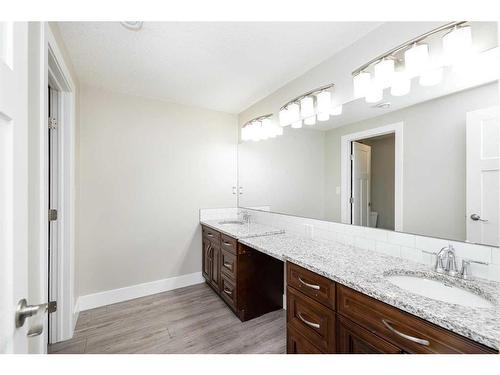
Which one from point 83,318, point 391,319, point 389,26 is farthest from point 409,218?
point 83,318

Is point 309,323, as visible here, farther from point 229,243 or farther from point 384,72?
point 384,72

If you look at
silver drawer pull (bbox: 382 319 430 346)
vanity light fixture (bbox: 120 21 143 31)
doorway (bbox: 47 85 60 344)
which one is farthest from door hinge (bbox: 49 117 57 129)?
silver drawer pull (bbox: 382 319 430 346)

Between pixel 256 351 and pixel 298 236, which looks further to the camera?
pixel 298 236

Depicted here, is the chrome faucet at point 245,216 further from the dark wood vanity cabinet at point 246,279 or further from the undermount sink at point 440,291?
the undermount sink at point 440,291

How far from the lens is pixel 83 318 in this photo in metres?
2.11

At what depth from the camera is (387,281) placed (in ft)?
3.37

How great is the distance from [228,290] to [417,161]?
75.5 inches

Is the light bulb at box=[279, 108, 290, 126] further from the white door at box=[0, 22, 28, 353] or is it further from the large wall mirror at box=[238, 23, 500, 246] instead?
the white door at box=[0, 22, 28, 353]

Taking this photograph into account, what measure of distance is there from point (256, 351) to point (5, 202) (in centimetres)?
175

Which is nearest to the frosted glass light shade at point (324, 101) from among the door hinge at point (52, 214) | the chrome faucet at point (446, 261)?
the chrome faucet at point (446, 261)

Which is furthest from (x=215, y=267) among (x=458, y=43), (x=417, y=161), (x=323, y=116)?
(x=458, y=43)

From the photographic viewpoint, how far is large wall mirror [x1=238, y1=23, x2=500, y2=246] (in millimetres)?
1086

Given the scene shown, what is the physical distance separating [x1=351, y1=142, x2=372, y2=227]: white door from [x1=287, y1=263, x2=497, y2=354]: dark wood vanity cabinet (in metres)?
0.66

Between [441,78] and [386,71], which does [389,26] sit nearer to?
[386,71]
